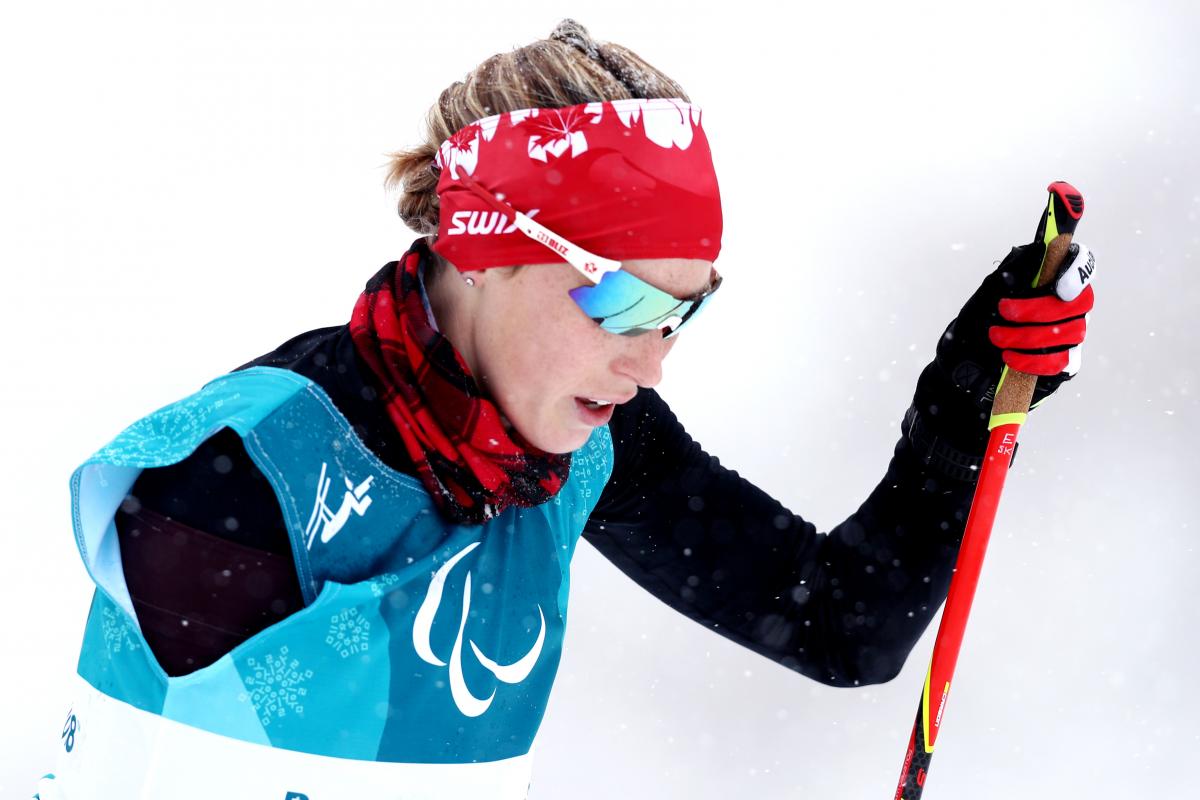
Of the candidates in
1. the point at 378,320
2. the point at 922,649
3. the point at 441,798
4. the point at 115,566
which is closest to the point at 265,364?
the point at 378,320

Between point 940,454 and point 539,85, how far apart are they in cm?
97

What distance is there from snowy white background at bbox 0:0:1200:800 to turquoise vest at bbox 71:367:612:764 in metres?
2.09

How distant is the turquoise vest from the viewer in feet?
4.10

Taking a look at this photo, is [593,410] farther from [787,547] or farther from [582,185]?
[787,547]

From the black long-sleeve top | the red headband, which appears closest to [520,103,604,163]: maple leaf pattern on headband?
the red headband

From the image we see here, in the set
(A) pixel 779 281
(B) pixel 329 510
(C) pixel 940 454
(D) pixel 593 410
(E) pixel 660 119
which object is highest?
(A) pixel 779 281

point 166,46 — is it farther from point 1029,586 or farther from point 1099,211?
point 1029,586

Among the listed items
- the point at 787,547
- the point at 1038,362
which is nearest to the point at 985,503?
the point at 1038,362

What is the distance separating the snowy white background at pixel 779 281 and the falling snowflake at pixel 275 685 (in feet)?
7.46

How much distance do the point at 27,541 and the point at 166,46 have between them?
158cm

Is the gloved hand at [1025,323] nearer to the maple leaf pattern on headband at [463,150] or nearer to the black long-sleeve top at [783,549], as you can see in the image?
the black long-sleeve top at [783,549]

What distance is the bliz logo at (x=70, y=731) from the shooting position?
1349 millimetres

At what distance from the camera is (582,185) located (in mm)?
1359

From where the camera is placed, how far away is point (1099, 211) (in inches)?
132
